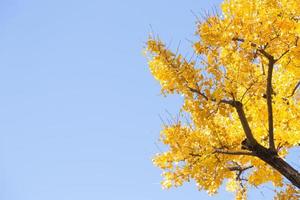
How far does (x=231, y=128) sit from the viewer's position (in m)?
8.50

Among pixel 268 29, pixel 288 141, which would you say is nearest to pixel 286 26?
pixel 268 29

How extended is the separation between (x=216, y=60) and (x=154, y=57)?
1117 millimetres

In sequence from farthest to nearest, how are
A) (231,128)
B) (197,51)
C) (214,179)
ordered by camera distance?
(231,128) < (197,51) < (214,179)

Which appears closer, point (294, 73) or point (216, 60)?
point (216, 60)

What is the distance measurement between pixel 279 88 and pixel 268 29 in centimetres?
301

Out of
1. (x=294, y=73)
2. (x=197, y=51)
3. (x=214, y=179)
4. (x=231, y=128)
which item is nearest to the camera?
(x=214, y=179)

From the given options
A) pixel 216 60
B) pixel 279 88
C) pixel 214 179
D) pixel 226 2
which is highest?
pixel 226 2

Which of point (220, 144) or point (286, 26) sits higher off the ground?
point (286, 26)

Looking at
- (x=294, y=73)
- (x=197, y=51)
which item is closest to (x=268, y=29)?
(x=197, y=51)

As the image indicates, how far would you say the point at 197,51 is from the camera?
7.95 m

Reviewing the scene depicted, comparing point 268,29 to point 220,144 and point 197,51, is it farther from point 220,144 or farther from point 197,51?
point 220,144

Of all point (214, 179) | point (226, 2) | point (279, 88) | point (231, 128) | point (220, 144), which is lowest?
point (214, 179)

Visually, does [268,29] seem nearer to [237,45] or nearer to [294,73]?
[237,45]

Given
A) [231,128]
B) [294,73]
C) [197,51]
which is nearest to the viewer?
[197,51]
